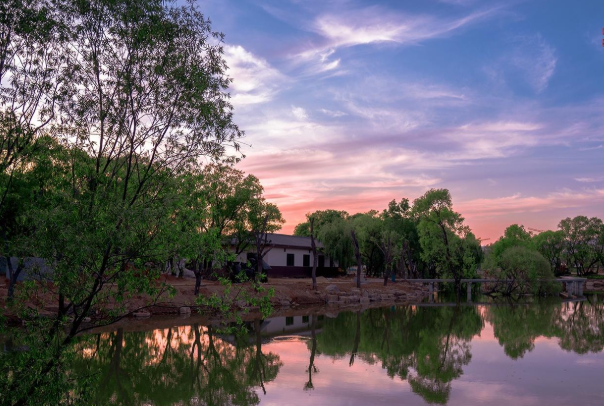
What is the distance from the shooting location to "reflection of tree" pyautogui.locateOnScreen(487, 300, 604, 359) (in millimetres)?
19953

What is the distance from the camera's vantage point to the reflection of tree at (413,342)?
1465cm

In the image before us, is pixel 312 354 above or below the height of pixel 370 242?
below

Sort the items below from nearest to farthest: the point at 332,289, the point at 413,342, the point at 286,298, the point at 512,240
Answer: the point at 413,342, the point at 286,298, the point at 332,289, the point at 512,240

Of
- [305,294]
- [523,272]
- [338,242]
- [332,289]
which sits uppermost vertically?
[338,242]

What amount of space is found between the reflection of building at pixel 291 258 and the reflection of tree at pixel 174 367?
21891mm

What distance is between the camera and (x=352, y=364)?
16.1 meters

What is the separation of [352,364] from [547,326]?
14.1m

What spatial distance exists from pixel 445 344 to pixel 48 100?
53.5 feet

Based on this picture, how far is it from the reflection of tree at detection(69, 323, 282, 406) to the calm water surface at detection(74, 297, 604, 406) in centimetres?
3

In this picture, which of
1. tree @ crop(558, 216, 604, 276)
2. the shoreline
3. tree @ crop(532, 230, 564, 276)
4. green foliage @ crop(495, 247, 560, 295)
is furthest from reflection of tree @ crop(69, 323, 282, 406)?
tree @ crop(558, 216, 604, 276)

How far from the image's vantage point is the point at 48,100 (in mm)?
10523

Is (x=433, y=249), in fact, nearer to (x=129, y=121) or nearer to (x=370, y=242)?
(x=370, y=242)

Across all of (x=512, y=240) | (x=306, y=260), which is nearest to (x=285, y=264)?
(x=306, y=260)

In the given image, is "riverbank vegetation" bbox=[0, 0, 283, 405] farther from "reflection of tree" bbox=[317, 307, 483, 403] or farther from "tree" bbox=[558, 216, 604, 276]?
"tree" bbox=[558, 216, 604, 276]
